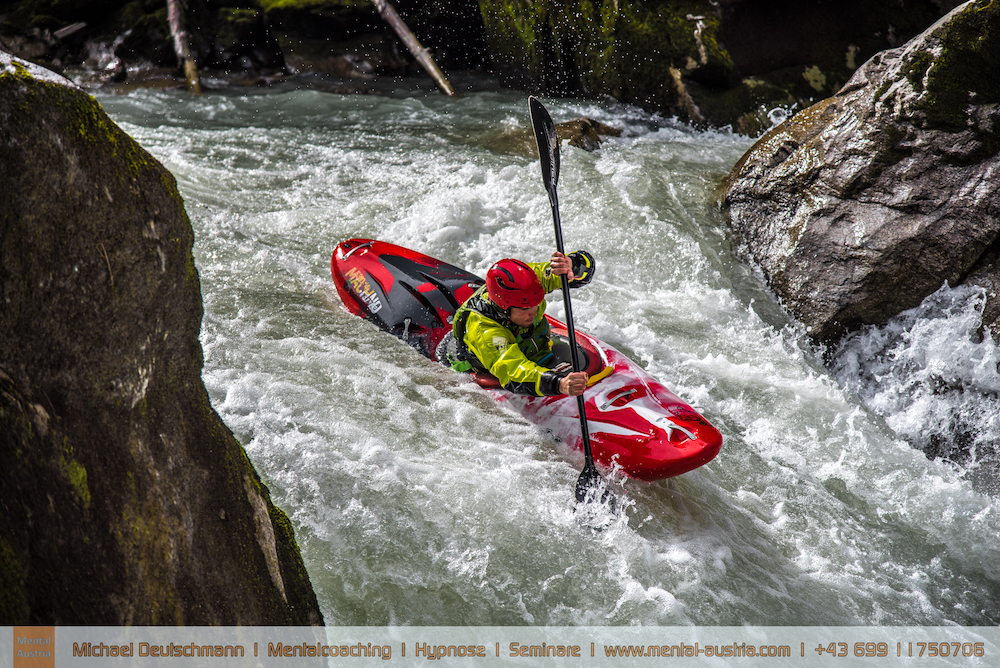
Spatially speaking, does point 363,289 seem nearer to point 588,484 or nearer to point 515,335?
point 515,335

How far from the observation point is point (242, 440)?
3.76 meters

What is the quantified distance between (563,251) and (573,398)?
0.91m

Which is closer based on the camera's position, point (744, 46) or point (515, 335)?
point (515, 335)

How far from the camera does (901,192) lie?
5004mm

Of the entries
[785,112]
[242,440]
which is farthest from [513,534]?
[785,112]

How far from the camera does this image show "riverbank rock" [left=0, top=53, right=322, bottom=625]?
1.33 m

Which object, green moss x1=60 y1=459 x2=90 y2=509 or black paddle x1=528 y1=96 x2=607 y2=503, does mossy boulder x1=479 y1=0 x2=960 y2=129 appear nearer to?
black paddle x1=528 y1=96 x2=607 y2=503

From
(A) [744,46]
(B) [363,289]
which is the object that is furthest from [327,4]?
(B) [363,289]

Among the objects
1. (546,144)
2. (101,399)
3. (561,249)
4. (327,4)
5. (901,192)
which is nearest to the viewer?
(101,399)

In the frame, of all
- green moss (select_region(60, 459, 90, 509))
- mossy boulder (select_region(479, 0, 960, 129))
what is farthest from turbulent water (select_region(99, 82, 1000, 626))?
mossy boulder (select_region(479, 0, 960, 129))

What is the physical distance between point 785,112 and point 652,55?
197 centimetres

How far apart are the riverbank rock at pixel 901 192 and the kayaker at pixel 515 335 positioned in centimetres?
235

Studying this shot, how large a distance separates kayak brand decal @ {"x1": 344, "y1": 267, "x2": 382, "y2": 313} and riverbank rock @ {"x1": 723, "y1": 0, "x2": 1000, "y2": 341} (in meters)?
3.37

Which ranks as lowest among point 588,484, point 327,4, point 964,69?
point 588,484
